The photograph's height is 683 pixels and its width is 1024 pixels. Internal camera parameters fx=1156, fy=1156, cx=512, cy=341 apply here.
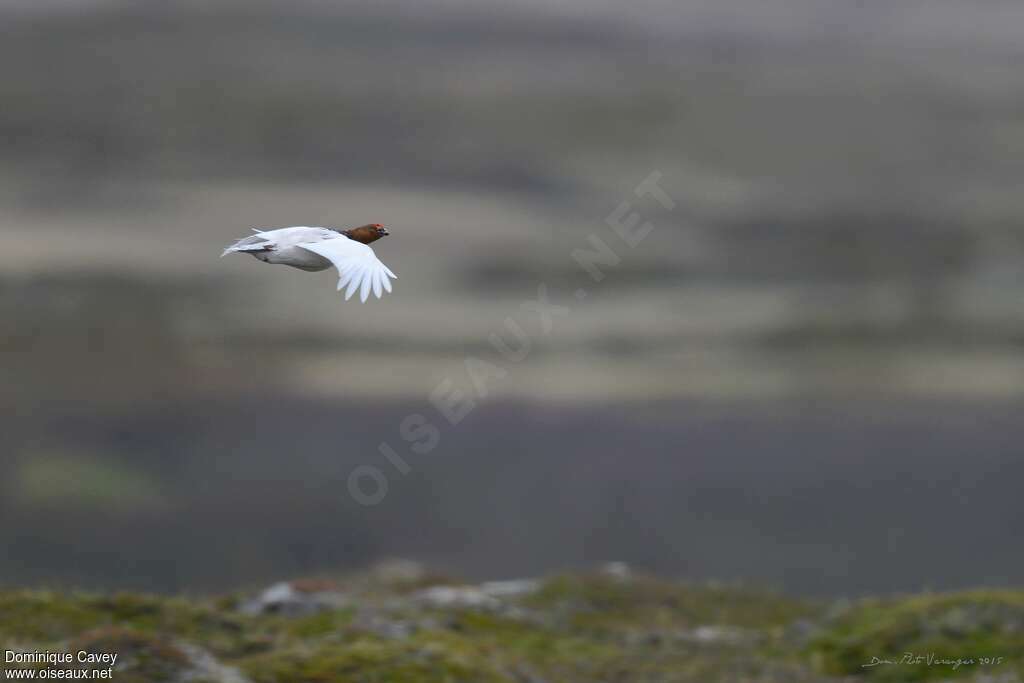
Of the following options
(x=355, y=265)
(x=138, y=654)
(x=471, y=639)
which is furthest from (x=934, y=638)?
(x=355, y=265)

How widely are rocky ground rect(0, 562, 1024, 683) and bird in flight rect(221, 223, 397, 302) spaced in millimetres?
16255

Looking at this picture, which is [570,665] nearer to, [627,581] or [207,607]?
[207,607]

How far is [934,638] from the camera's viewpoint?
48000 millimetres

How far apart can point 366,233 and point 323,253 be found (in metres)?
1.91

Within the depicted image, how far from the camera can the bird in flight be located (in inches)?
713

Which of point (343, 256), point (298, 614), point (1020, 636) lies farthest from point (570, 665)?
point (343, 256)

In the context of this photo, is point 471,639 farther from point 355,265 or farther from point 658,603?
point 658,603

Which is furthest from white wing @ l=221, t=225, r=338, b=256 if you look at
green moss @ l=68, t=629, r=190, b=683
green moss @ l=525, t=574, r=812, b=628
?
green moss @ l=525, t=574, r=812, b=628

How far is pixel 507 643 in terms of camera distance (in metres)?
51.2

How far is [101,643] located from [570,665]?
1969 cm

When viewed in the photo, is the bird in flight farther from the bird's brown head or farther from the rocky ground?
the rocky ground
